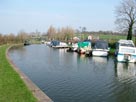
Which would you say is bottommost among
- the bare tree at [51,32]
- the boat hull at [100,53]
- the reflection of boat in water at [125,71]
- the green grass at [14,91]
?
the reflection of boat in water at [125,71]

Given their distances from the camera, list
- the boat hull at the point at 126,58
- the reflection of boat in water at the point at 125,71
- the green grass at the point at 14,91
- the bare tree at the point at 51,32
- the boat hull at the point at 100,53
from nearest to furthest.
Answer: the green grass at the point at 14,91, the reflection of boat in water at the point at 125,71, the boat hull at the point at 126,58, the boat hull at the point at 100,53, the bare tree at the point at 51,32

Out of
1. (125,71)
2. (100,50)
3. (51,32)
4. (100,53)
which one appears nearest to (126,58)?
(125,71)

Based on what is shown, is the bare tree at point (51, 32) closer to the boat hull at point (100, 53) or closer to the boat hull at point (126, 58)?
the boat hull at point (100, 53)

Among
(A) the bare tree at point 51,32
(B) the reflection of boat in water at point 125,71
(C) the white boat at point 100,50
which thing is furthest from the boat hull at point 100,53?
(A) the bare tree at point 51,32

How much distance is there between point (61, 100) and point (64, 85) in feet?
15.1

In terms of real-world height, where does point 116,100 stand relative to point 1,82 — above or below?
below

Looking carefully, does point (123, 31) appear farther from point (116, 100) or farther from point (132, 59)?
point (116, 100)

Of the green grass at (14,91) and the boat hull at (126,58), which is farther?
the boat hull at (126,58)

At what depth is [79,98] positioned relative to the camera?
15930 millimetres

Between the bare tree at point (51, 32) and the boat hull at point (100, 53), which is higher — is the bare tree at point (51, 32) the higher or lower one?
the higher one

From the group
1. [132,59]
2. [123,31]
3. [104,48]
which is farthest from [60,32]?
[132,59]

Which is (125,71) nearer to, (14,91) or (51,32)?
(14,91)

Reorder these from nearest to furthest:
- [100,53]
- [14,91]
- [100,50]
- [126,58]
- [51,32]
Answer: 1. [14,91]
2. [126,58]
3. [100,53]
4. [100,50]
5. [51,32]

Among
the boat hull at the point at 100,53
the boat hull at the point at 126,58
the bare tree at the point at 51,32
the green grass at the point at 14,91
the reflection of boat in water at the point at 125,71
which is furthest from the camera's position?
the bare tree at the point at 51,32
